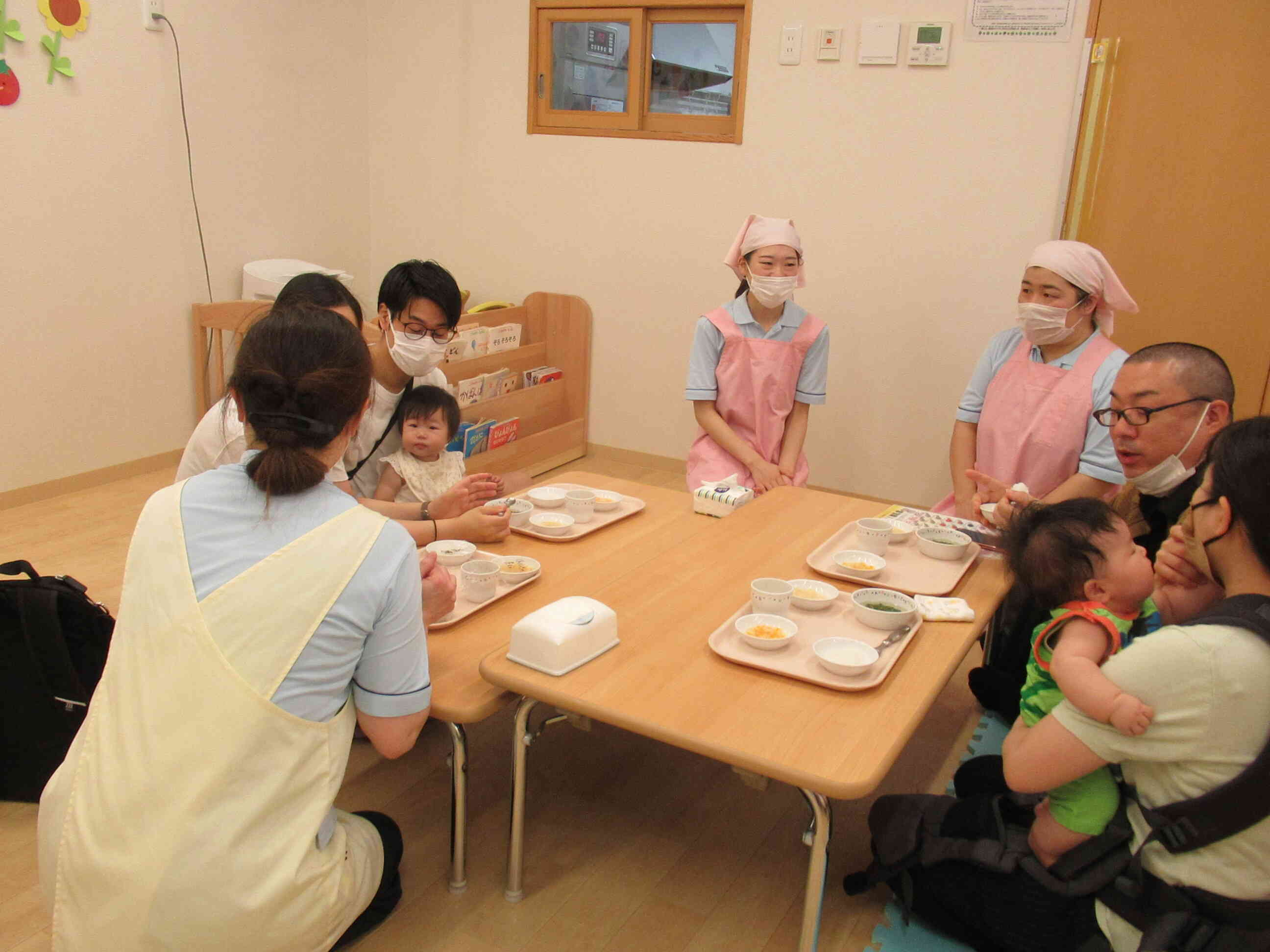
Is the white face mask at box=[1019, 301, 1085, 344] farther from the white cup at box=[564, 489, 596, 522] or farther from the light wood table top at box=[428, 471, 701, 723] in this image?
the white cup at box=[564, 489, 596, 522]

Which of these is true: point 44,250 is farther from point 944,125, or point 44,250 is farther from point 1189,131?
point 1189,131

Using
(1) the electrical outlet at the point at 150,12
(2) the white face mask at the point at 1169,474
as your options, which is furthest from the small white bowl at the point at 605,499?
(1) the electrical outlet at the point at 150,12

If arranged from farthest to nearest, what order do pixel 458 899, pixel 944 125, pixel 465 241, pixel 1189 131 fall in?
pixel 465 241 → pixel 944 125 → pixel 1189 131 → pixel 458 899

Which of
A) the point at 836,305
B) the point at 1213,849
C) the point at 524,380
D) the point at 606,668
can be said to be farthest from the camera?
the point at 524,380

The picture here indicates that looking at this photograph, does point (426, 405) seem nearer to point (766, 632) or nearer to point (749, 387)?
point (749, 387)

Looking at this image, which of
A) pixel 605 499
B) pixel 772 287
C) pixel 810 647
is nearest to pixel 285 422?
pixel 810 647

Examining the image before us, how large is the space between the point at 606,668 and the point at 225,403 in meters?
0.77

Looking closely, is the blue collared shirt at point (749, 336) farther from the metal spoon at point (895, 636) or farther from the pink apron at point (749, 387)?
the metal spoon at point (895, 636)

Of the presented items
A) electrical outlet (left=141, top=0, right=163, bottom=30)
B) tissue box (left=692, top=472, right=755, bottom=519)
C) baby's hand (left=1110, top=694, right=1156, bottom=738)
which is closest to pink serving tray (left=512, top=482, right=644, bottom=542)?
tissue box (left=692, top=472, right=755, bottom=519)

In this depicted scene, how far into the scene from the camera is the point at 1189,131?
3.41m

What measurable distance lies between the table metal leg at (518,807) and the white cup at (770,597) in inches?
16.9

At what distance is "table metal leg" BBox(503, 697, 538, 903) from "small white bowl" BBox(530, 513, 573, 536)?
50 cm

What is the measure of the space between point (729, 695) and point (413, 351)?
134 centimetres

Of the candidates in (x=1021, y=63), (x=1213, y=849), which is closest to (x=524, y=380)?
(x=1021, y=63)
